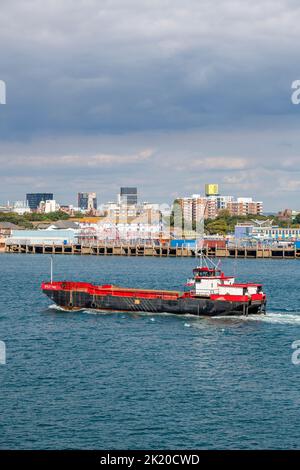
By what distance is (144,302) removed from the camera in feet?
216

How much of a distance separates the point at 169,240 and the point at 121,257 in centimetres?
2031

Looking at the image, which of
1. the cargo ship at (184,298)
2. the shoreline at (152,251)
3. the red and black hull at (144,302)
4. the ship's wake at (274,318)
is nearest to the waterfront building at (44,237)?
the shoreline at (152,251)

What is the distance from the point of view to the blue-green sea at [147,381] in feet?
107

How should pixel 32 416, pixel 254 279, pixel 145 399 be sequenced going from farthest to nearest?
pixel 254 279 < pixel 145 399 < pixel 32 416

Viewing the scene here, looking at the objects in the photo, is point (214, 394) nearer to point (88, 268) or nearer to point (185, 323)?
point (185, 323)

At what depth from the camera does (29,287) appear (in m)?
92.1

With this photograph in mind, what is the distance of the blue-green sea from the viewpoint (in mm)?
32469

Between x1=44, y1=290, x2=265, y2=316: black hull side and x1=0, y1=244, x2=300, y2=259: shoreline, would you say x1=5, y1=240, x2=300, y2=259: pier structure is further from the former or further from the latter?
x1=44, y1=290, x2=265, y2=316: black hull side

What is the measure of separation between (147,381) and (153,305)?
80.7 ft

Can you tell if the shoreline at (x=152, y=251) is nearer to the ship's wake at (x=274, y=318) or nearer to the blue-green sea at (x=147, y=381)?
the ship's wake at (x=274, y=318)

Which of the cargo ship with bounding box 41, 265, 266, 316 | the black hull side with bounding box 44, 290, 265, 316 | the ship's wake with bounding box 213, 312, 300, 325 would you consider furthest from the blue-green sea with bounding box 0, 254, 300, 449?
the cargo ship with bounding box 41, 265, 266, 316

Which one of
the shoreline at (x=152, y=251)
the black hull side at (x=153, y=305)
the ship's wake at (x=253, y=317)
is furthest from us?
the shoreline at (x=152, y=251)
